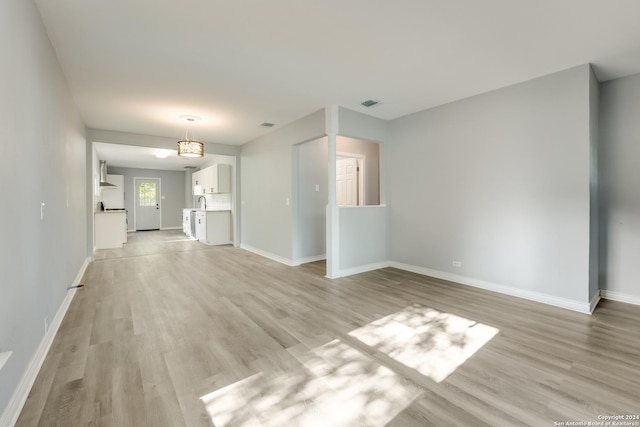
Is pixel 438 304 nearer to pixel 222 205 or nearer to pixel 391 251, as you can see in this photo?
pixel 391 251

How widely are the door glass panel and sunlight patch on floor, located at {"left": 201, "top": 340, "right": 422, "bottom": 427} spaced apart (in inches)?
447

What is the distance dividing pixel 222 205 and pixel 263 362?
6915 millimetres

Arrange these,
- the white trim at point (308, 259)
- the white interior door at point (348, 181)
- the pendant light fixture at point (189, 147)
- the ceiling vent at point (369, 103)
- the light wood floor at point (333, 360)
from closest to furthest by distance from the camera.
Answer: the light wood floor at point (333, 360) → the ceiling vent at point (369, 103) → the pendant light fixture at point (189, 147) → the white trim at point (308, 259) → the white interior door at point (348, 181)

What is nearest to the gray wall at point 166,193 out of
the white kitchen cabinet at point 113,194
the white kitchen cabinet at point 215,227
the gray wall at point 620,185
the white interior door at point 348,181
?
the white kitchen cabinet at point 113,194

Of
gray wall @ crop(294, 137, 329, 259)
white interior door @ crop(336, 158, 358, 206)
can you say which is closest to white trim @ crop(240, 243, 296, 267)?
gray wall @ crop(294, 137, 329, 259)

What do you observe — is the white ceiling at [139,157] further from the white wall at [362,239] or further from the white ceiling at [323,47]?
the white wall at [362,239]

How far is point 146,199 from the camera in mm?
11031

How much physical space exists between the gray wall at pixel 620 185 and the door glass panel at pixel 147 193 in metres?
12.7

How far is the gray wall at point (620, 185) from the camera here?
3.04 meters

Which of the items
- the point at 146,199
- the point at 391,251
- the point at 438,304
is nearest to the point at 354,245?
the point at 391,251

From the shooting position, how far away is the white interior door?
610 centimetres

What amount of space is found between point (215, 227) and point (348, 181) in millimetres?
3795

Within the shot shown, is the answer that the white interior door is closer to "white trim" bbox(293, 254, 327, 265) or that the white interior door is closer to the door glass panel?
"white trim" bbox(293, 254, 327, 265)

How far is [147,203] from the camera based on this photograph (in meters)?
11.0
